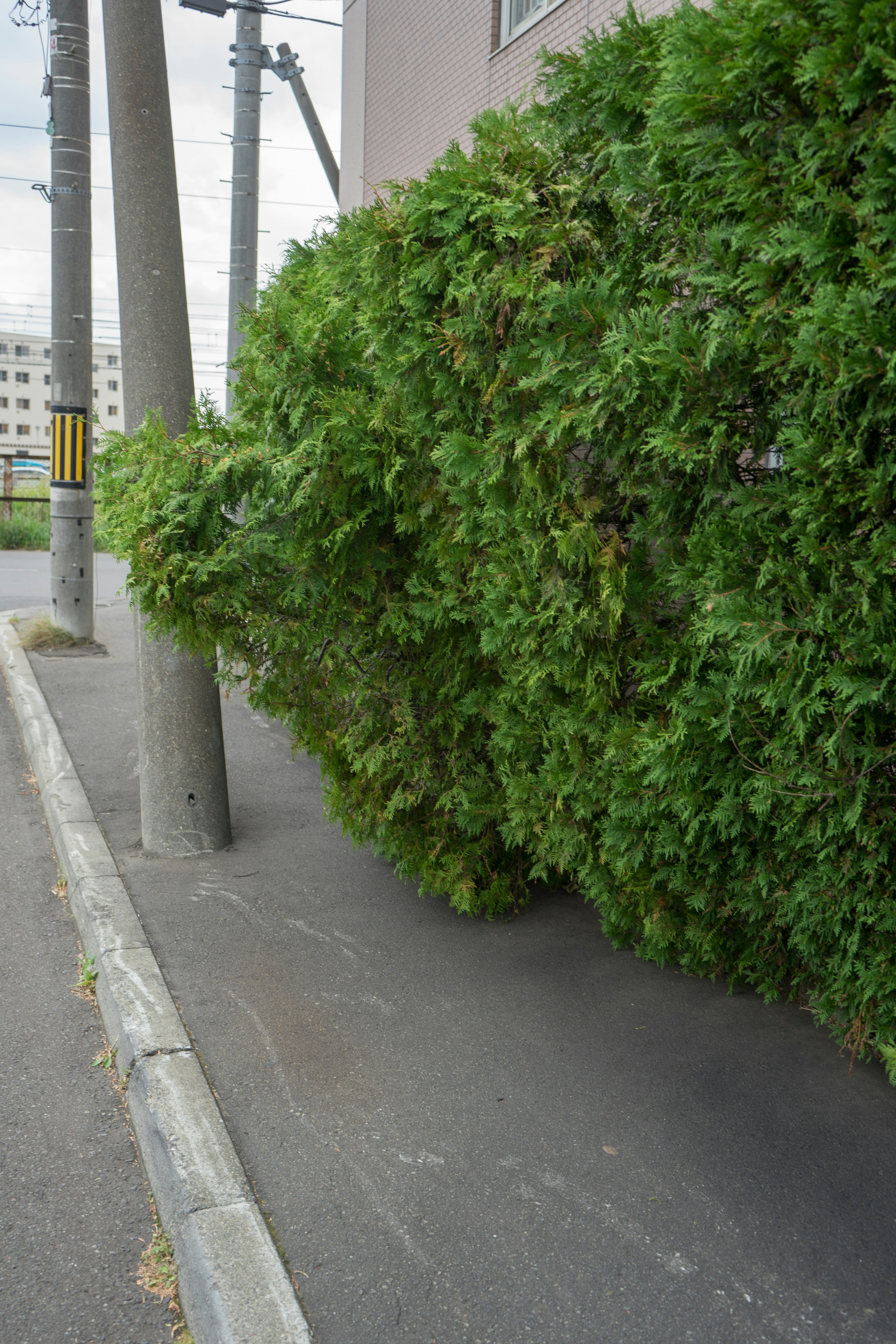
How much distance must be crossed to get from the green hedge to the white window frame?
5.15 m

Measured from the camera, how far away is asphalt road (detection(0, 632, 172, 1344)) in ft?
8.16

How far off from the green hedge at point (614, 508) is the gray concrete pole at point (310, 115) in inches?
373

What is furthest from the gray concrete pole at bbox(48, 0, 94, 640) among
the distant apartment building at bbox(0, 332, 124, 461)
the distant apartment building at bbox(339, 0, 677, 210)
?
the distant apartment building at bbox(0, 332, 124, 461)

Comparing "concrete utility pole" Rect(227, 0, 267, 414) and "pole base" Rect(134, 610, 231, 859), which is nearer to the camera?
"pole base" Rect(134, 610, 231, 859)

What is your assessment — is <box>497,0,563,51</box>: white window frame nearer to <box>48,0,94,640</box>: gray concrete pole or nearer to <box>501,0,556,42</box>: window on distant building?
<box>501,0,556,42</box>: window on distant building

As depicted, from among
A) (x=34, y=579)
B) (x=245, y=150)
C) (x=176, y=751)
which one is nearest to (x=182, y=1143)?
(x=176, y=751)

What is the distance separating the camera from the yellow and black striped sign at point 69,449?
9555mm

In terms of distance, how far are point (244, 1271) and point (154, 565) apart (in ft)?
8.30

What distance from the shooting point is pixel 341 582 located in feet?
13.5

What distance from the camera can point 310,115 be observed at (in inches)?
499

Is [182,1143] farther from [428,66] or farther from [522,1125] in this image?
[428,66]

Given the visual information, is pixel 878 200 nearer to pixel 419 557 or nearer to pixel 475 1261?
pixel 419 557

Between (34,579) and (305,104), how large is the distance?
8420 millimetres

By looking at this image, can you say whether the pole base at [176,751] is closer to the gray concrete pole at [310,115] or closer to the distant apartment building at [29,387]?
the gray concrete pole at [310,115]
